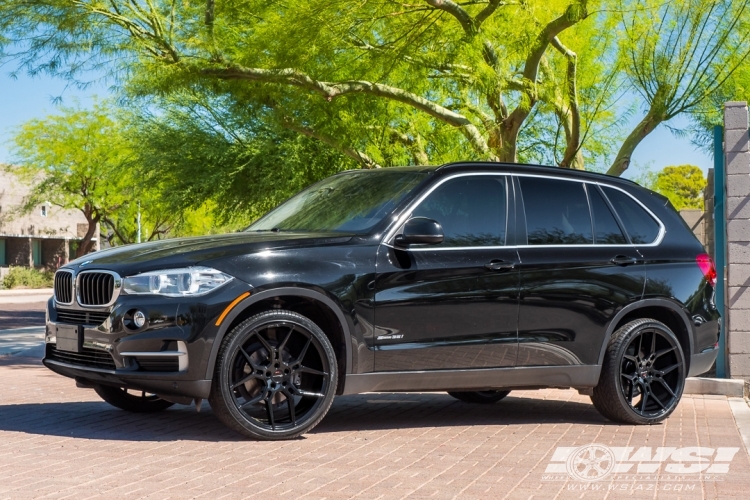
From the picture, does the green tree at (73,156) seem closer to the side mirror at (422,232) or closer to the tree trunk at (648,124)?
the tree trunk at (648,124)

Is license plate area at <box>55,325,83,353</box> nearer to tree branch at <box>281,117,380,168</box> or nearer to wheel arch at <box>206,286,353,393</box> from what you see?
wheel arch at <box>206,286,353,393</box>

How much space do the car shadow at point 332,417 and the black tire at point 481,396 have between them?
0.08 metres

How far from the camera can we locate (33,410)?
909 centimetres

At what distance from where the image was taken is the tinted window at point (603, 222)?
8.82m

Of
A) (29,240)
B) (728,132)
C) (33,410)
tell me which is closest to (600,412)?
(728,132)

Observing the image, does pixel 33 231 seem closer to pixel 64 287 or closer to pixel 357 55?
pixel 357 55

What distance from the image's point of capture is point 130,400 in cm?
871

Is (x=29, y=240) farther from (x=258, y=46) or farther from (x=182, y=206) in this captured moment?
(x=258, y=46)

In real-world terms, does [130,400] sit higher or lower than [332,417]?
higher

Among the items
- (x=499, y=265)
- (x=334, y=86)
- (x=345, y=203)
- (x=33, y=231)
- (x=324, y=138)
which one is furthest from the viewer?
(x=33, y=231)

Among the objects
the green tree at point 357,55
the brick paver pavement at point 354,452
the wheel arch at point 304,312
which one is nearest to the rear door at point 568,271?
the brick paver pavement at point 354,452

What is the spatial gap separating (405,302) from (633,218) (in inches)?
96.3

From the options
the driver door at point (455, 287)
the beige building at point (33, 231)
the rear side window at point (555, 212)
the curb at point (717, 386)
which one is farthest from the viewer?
the beige building at point (33, 231)

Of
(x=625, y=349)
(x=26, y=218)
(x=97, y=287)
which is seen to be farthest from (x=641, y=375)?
(x=26, y=218)
